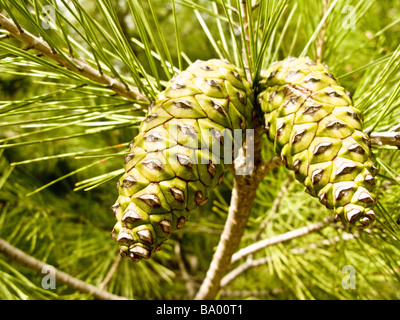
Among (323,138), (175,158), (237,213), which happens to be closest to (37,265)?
(237,213)

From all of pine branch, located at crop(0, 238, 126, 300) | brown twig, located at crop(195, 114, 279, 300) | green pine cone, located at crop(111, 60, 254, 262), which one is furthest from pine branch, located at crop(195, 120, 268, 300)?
pine branch, located at crop(0, 238, 126, 300)

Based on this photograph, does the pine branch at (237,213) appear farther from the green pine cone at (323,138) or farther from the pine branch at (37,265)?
the pine branch at (37,265)

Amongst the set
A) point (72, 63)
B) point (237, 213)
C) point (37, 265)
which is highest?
point (72, 63)

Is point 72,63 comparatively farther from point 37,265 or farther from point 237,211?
point 37,265

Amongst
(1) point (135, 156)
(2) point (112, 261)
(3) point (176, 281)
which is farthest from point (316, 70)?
(3) point (176, 281)

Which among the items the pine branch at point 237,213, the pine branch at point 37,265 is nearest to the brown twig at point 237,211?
the pine branch at point 237,213

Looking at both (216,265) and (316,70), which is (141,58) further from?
(316,70)
